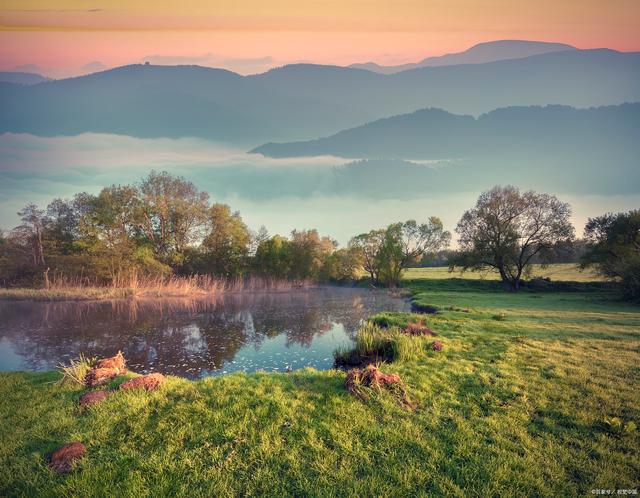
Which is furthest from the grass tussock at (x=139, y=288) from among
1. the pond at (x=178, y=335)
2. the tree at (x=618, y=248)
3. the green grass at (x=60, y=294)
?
the tree at (x=618, y=248)

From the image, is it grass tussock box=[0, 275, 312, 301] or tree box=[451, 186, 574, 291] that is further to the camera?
tree box=[451, 186, 574, 291]

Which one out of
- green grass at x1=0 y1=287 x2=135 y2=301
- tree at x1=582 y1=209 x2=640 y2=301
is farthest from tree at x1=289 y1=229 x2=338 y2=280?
tree at x1=582 y1=209 x2=640 y2=301

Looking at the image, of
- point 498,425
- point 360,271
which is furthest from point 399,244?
point 498,425

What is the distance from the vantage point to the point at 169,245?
48.5m

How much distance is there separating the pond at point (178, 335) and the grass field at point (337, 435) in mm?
3769

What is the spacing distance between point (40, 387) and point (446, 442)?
1165cm

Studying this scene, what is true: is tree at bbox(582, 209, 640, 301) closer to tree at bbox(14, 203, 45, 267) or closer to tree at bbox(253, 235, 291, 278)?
tree at bbox(253, 235, 291, 278)

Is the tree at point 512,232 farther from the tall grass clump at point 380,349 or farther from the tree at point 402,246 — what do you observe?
the tall grass clump at point 380,349

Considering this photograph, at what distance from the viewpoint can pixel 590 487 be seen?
203 inches

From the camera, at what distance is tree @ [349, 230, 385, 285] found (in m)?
54.0

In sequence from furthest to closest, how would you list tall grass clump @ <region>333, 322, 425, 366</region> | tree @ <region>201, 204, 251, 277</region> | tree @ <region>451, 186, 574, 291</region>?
tree @ <region>201, 204, 251, 277</region> → tree @ <region>451, 186, 574, 291</region> → tall grass clump @ <region>333, 322, 425, 366</region>

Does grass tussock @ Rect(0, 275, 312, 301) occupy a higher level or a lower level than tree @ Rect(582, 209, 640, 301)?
lower

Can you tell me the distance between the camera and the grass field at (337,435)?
5.28 m

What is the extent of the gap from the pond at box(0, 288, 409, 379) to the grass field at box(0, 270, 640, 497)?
3.77m
